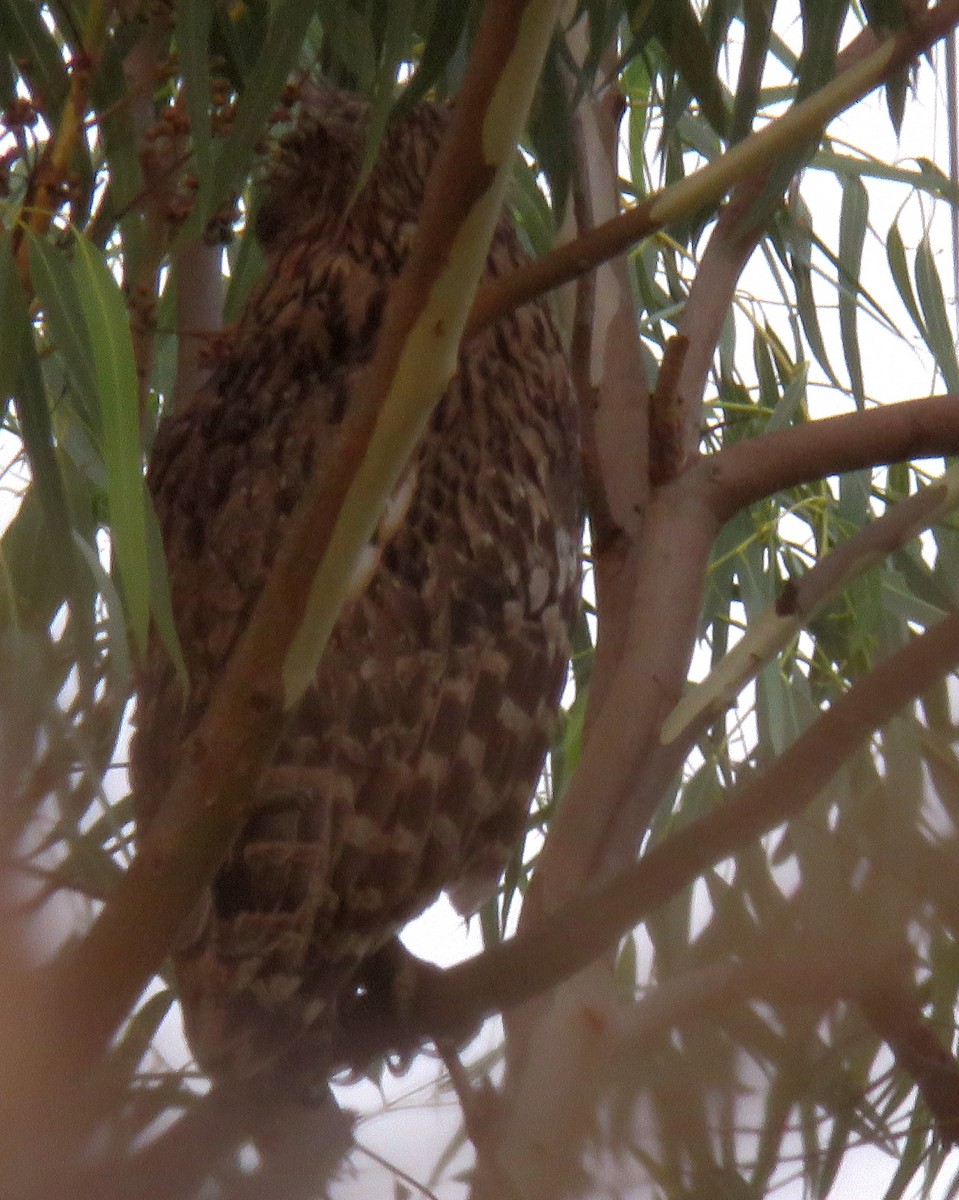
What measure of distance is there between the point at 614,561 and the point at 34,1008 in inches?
28.9

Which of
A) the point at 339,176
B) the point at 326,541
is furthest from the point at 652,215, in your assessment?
the point at 339,176

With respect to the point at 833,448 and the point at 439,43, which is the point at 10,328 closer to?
the point at 439,43

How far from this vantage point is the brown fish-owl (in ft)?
3.62

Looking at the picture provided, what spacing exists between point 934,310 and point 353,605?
732 mm

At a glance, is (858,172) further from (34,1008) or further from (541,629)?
(34,1008)

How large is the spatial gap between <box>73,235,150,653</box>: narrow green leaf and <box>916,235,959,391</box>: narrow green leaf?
3.12 feet

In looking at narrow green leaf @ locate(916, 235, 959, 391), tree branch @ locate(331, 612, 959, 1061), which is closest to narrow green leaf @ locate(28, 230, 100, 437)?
tree branch @ locate(331, 612, 959, 1061)

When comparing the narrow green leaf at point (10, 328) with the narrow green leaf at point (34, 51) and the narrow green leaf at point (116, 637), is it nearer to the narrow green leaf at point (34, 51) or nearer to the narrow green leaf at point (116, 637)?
the narrow green leaf at point (116, 637)

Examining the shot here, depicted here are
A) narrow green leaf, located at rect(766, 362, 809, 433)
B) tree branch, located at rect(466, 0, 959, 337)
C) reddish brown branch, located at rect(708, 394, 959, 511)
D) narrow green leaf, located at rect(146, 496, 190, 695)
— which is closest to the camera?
tree branch, located at rect(466, 0, 959, 337)

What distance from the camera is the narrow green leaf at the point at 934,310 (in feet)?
5.23

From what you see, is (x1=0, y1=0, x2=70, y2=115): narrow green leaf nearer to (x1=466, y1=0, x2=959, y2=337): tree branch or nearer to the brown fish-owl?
the brown fish-owl

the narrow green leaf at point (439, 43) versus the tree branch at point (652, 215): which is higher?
the narrow green leaf at point (439, 43)

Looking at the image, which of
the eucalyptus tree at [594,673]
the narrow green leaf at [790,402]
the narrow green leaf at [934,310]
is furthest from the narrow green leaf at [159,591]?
the narrow green leaf at [934,310]

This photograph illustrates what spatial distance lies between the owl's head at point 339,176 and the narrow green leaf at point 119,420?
23.5 inches
